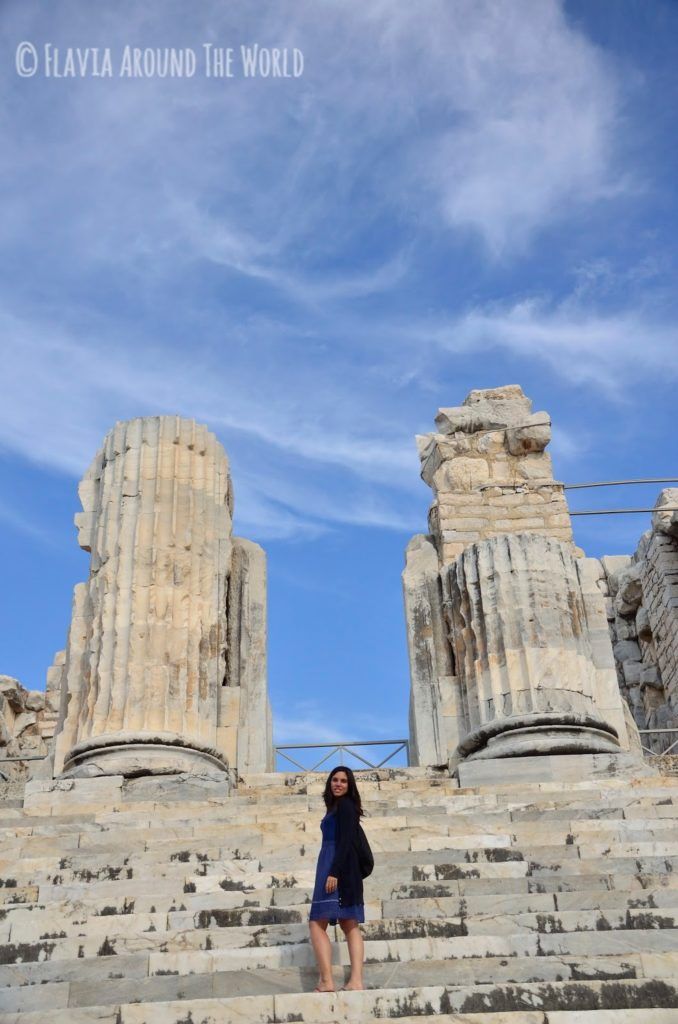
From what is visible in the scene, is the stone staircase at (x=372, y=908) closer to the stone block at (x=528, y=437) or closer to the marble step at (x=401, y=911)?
the marble step at (x=401, y=911)

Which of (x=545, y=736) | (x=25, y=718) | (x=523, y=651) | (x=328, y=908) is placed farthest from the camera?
(x=25, y=718)

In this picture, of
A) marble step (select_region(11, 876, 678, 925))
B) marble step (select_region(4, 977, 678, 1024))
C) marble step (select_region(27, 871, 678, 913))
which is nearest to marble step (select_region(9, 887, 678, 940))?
marble step (select_region(11, 876, 678, 925))

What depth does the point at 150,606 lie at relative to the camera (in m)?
12.4

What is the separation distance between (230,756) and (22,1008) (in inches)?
253

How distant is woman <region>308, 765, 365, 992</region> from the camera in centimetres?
595

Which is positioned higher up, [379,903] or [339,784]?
[339,784]

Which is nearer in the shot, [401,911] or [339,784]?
[339,784]

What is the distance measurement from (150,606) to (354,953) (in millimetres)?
6818

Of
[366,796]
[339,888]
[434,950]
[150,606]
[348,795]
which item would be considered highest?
[150,606]

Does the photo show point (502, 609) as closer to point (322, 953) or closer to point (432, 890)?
point (432, 890)

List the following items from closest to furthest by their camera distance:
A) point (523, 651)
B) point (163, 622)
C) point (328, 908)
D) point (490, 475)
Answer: point (328, 908)
point (523, 651)
point (163, 622)
point (490, 475)

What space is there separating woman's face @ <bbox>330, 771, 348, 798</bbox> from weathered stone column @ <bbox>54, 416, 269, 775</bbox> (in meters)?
4.58

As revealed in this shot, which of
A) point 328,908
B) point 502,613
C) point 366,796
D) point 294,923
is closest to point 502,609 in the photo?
point 502,613

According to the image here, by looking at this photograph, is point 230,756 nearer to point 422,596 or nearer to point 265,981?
point 422,596
